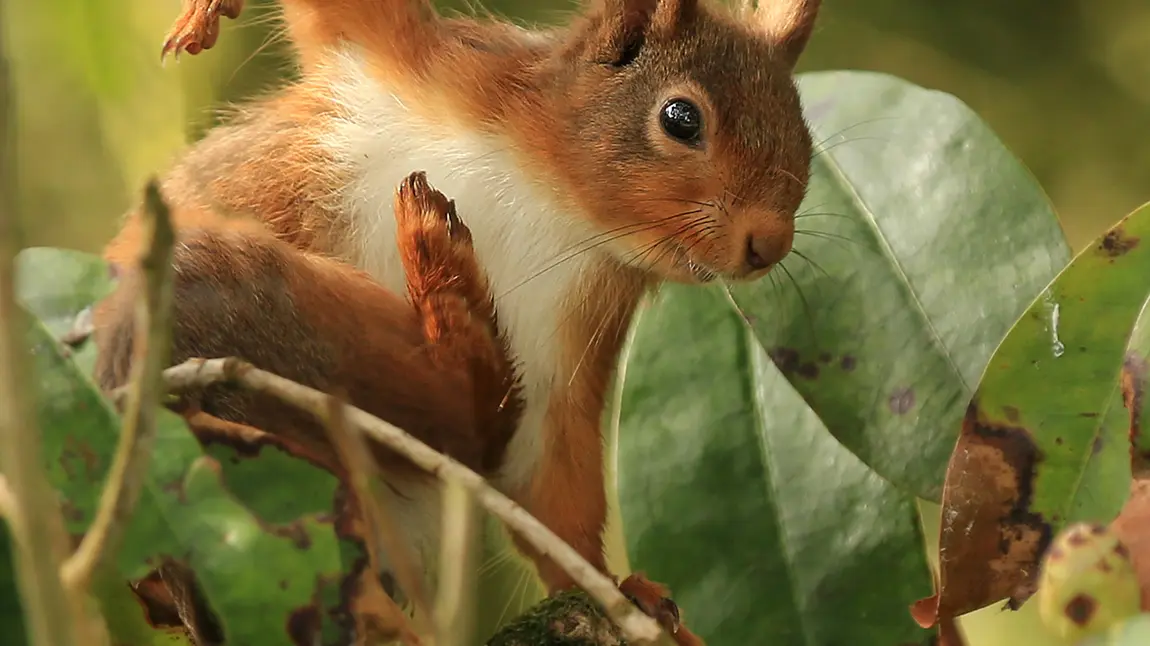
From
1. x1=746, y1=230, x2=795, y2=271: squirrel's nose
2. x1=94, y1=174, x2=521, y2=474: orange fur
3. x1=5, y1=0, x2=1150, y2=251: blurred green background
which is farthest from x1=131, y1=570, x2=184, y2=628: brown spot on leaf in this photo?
x1=5, y1=0, x2=1150, y2=251: blurred green background

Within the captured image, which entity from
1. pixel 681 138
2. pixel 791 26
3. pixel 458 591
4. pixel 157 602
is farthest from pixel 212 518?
pixel 791 26

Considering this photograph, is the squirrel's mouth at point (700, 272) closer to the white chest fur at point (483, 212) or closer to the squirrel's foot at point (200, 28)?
the white chest fur at point (483, 212)

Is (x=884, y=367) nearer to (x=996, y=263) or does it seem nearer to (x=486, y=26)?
(x=996, y=263)

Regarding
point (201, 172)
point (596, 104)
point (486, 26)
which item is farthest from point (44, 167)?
point (596, 104)

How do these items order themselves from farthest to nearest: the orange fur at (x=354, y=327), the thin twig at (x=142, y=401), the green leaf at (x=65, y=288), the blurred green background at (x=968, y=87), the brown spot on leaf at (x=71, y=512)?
the blurred green background at (x=968, y=87), the orange fur at (x=354, y=327), the green leaf at (x=65, y=288), the brown spot on leaf at (x=71, y=512), the thin twig at (x=142, y=401)

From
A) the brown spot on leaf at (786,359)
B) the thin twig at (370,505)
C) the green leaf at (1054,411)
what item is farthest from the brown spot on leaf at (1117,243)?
the thin twig at (370,505)

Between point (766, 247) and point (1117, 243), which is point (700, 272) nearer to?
point (766, 247)

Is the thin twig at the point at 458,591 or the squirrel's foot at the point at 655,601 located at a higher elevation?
the thin twig at the point at 458,591
